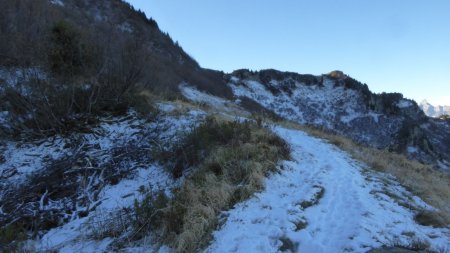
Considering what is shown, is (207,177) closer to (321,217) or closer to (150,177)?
(150,177)

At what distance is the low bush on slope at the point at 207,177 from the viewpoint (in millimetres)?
4340

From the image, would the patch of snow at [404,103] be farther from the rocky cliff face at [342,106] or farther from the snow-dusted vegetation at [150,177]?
the snow-dusted vegetation at [150,177]

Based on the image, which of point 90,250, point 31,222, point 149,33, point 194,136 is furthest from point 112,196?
point 149,33

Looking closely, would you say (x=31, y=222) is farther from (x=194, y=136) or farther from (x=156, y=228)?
(x=194, y=136)

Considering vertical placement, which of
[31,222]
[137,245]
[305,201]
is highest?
[305,201]

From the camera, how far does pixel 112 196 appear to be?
5961 millimetres

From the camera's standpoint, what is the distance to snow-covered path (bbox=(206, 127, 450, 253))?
400 cm

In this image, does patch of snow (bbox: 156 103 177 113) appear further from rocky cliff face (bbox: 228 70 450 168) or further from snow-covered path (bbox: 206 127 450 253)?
rocky cliff face (bbox: 228 70 450 168)

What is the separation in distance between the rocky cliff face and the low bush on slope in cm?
3403

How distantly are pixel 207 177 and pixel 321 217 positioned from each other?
6.58 ft

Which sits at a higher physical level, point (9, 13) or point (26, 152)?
point (9, 13)

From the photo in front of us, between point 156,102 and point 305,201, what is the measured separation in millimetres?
7107

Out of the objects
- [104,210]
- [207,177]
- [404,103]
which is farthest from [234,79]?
[104,210]

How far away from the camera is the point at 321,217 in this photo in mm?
4766
